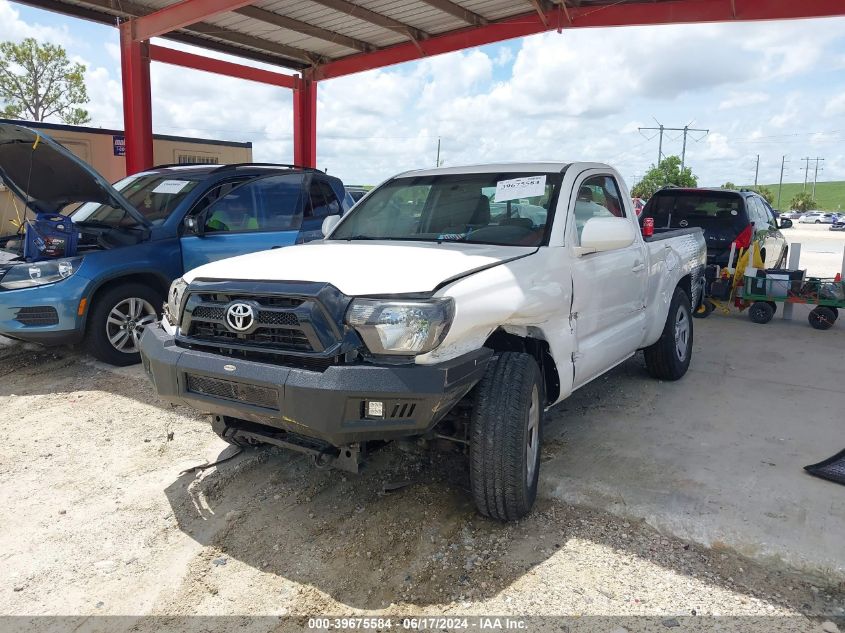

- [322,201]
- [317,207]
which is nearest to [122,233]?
[317,207]

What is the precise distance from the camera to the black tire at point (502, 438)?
9.90 ft

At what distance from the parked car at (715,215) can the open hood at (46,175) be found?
285 inches

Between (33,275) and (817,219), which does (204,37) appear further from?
(817,219)

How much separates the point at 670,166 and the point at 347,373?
71.1 metres

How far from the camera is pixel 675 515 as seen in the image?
3361mm

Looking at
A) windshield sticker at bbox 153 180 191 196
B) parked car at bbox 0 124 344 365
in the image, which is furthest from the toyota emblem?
windshield sticker at bbox 153 180 191 196

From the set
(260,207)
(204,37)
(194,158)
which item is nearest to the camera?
(260,207)

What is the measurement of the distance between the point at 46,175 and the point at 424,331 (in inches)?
194

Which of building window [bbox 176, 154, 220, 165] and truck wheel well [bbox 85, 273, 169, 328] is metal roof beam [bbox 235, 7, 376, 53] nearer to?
building window [bbox 176, 154, 220, 165]

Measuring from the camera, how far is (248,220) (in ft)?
22.6

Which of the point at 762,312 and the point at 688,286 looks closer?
the point at 688,286

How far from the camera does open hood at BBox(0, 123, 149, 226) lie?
5.60 metres

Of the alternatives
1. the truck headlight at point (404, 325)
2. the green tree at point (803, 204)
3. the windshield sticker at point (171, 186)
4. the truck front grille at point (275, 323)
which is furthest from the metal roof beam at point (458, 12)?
the green tree at point (803, 204)

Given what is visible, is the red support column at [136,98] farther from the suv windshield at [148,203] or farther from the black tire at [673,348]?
the black tire at [673,348]
